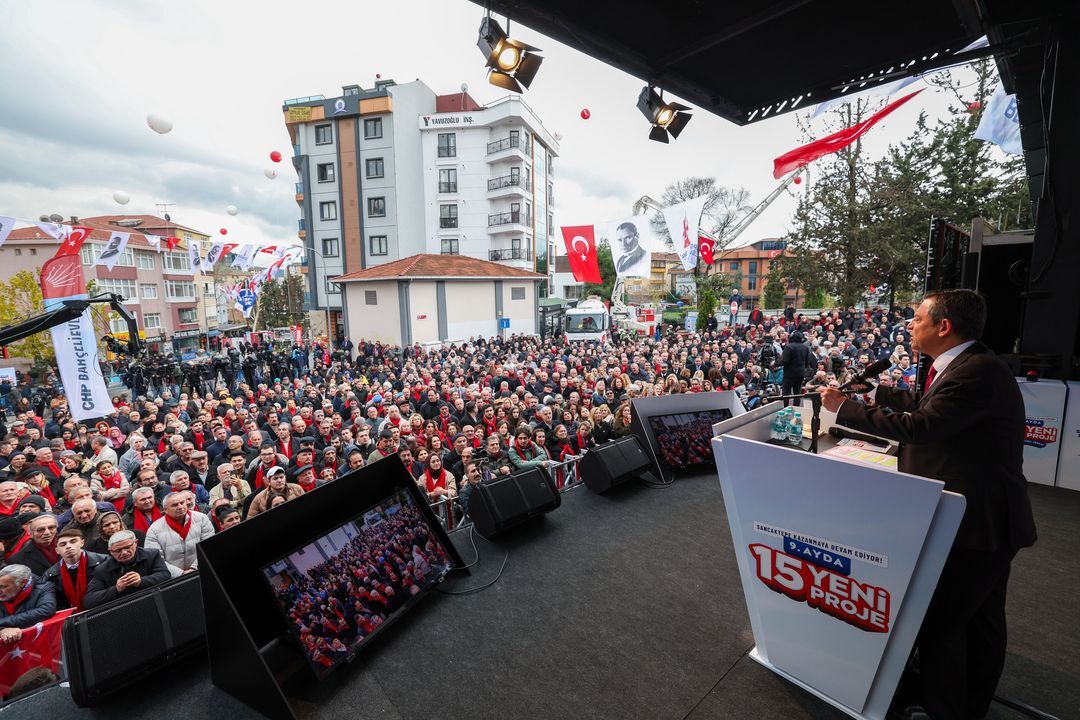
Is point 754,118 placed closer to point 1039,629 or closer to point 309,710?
point 1039,629

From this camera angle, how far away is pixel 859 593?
156 centimetres

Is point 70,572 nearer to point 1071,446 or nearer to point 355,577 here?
point 355,577

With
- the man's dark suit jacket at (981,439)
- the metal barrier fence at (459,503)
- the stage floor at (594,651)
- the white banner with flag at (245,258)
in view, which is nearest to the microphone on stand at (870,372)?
the man's dark suit jacket at (981,439)

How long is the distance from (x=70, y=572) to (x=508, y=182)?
28.2 metres

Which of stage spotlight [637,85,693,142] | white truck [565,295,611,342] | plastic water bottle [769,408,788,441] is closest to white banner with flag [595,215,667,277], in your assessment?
white truck [565,295,611,342]

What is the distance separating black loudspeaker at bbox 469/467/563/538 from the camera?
2930 mm

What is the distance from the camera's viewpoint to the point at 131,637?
1852 millimetres

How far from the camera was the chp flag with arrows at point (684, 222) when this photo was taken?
44.8 ft

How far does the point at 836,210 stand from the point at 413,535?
21328 millimetres

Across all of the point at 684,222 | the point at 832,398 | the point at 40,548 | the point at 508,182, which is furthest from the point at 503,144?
the point at 832,398

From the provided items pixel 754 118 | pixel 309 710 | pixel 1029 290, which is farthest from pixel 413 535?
pixel 1029 290

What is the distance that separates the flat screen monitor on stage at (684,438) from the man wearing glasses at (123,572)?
3683mm

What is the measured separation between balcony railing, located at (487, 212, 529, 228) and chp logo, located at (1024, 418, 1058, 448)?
88.0 ft

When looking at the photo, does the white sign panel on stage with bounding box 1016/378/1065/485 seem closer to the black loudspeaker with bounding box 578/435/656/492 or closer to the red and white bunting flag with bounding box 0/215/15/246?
the black loudspeaker with bounding box 578/435/656/492
